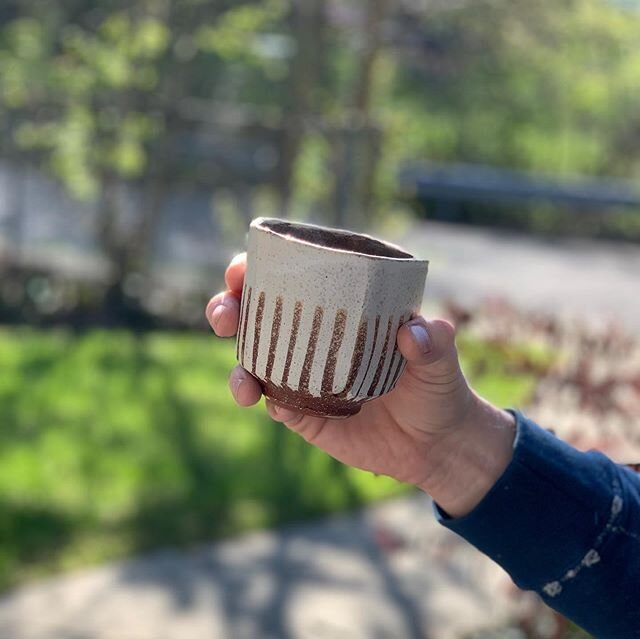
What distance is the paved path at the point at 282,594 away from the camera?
133 inches

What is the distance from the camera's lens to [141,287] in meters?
7.84

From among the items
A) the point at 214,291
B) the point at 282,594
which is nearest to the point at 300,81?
the point at 214,291

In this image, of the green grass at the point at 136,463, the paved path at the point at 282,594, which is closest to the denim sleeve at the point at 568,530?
the paved path at the point at 282,594

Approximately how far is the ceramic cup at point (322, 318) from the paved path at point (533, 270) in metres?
7.59

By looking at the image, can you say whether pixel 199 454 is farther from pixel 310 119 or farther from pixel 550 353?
pixel 310 119

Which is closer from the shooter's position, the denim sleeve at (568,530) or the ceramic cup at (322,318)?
the ceramic cup at (322,318)

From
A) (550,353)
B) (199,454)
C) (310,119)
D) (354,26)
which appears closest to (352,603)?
(199,454)

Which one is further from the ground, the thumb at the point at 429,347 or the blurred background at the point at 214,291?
the thumb at the point at 429,347

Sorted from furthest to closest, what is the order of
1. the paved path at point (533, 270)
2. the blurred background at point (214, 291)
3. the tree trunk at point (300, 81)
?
the paved path at point (533, 270) → the tree trunk at point (300, 81) → the blurred background at point (214, 291)

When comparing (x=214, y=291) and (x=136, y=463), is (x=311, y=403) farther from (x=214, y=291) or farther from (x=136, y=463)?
(x=214, y=291)

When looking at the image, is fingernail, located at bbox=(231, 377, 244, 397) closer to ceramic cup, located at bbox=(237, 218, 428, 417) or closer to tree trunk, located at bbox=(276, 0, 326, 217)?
ceramic cup, located at bbox=(237, 218, 428, 417)

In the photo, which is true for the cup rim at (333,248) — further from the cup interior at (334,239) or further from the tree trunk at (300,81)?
the tree trunk at (300,81)

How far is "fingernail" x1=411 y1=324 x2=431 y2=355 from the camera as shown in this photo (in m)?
1.41

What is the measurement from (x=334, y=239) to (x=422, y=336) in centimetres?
24
